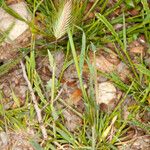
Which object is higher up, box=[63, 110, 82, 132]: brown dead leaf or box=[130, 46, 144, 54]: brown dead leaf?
box=[63, 110, 82, 132]: brown dead leaf

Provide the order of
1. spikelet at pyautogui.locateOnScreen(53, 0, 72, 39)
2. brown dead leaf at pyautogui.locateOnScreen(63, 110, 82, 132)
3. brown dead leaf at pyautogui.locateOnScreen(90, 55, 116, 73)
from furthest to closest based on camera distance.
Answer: brown dead leaf at pyautogui.locateOnScreen(90, 55, 116, 73), brown dead leaf at pyautogui.locateOnScreen(63, 110, 82, 132), spikelet at pyautogui.locateOnScreen(53, 0, 72, 39)

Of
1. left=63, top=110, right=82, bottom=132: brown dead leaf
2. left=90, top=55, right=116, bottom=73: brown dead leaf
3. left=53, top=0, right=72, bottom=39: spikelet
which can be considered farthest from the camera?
left=90, top=55, right=116, bottom=73: brown dead leaf

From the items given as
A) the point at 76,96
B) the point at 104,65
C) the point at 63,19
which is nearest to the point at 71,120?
the point at 76,96

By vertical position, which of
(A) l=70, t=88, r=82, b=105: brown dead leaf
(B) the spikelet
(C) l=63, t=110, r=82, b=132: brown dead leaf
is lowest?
(C) l=63, t=110, r=82, b=132: brown dead leaf

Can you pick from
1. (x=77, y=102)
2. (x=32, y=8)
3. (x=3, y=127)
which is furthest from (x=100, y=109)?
(x=32, y=8)

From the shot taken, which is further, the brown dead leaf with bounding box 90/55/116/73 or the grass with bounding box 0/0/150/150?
the brown dead leaf with bounding box 90/55/116/73

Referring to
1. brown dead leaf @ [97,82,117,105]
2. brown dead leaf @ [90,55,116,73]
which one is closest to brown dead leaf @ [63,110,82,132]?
brown dead leaf @ [97,82,117,105]

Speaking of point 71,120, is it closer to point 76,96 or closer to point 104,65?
point 76,96

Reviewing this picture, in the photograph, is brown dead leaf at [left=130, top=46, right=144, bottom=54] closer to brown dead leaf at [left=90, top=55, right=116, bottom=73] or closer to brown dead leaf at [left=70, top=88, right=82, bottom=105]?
brown dead leaf at [left=90, top=55, right=116, bottom=73]

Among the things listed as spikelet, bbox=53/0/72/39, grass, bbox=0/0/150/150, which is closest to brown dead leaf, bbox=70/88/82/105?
grass, bbox=0/0/150/150
